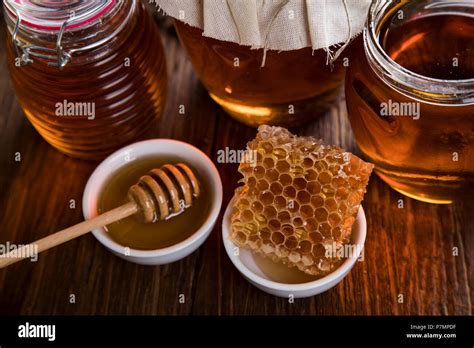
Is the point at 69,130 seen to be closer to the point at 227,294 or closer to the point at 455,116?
the point at 227,294

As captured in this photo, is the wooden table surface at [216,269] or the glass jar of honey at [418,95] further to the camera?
the wooden table surface at [216,269]

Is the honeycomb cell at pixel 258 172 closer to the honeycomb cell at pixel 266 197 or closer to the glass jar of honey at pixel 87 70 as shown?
the honeycomb cell at pixel 266 197

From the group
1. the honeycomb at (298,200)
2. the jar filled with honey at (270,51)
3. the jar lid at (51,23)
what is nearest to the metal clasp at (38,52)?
the jar lid at (51,23)

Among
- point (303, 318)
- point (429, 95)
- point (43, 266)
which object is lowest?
point (303, 318)

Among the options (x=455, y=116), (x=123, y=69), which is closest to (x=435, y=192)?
(x=455, y=116)

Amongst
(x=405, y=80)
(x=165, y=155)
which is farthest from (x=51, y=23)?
(x=405, y=80)
